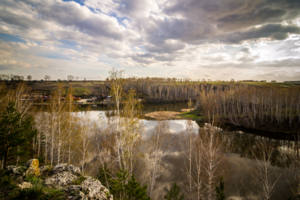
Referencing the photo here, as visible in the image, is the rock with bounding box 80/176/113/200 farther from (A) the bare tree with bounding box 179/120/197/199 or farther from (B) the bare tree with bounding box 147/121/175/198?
(A) the bare tree with bounding box 179/120/197/199

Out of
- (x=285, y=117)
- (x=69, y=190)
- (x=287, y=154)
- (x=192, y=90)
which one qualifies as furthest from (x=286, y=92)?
(x=192, y=90)

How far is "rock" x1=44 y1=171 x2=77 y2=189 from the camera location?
10.2 meters

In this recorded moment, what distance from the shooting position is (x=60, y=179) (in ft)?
35.2

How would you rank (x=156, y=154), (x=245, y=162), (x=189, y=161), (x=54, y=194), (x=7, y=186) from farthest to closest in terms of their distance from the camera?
(x=245, y=162)
(x=189, y=161)
(x=156, y=154)
(x=7, y=186)
(x=54, y=194)

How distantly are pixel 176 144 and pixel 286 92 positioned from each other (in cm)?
4772

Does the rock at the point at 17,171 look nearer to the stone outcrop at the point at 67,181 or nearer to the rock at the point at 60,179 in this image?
the stone outcrop at the point at 67,181

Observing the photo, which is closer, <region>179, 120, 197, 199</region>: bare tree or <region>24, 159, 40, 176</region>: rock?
<region>24, 159, 40, 176</region>: rock

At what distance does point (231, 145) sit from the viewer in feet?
104

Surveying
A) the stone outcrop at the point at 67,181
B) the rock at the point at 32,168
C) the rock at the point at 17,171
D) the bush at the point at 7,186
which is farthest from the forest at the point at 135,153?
the bush at the point at 7,186

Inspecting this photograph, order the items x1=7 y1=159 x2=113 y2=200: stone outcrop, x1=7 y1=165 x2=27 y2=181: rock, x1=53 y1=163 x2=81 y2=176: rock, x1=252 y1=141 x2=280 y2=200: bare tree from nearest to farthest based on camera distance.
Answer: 1. x1=7 y1=159 x2=113 y2=200: stone outcrop
2. x1=7 y1=165 x2=27 y2=181: rock
3. x1=53 y1=163 x2=81 y2=176: rock
4. x1=252 y1=141 x2=280 y2=200: bare tree

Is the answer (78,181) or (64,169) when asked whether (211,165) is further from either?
(64,169)

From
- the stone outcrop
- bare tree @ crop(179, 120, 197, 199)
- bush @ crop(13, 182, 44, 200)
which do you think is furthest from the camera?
bare tree @ crop(179, 120, 197, 199)

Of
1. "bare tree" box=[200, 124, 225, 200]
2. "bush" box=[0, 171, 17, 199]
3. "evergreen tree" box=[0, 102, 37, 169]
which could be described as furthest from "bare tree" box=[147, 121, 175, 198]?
"evergreen tree" box=[0, 102, 37, 169]

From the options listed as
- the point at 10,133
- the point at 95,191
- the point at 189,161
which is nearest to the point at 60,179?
the point at 95,191
